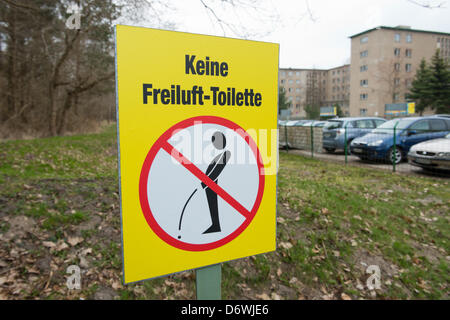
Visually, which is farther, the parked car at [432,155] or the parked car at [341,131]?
the parked car at [341,131]

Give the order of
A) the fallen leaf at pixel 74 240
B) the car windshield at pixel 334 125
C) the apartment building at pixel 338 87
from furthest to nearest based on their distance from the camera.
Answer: the apartment building at pixel 338 87, the car windshield at pixel 334 125, the fallen leaf at pixel 74 240

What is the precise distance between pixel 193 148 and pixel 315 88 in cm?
8121

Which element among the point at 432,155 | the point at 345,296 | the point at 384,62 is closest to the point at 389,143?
the point at 432,155

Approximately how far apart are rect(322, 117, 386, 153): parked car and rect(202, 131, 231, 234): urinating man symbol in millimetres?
12749

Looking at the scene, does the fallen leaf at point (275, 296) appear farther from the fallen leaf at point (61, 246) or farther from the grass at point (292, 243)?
the fallen leaf at point (61, 246)

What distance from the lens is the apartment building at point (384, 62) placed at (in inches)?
2116

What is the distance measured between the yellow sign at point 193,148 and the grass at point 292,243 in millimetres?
1995

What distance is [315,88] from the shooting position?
77.1 m

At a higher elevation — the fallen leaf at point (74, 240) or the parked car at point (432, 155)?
the parked car at point (432, 155)

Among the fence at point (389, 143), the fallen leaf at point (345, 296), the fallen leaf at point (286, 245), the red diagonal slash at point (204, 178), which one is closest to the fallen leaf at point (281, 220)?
the fallen leaf at point (286, 245)

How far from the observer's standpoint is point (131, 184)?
121 cm

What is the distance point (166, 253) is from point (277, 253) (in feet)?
9.46

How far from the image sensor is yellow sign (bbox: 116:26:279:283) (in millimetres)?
1206

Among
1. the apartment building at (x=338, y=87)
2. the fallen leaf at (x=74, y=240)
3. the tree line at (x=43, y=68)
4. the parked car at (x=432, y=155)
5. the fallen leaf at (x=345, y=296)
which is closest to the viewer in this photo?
the fallen leaf at (x=345, y=296)
